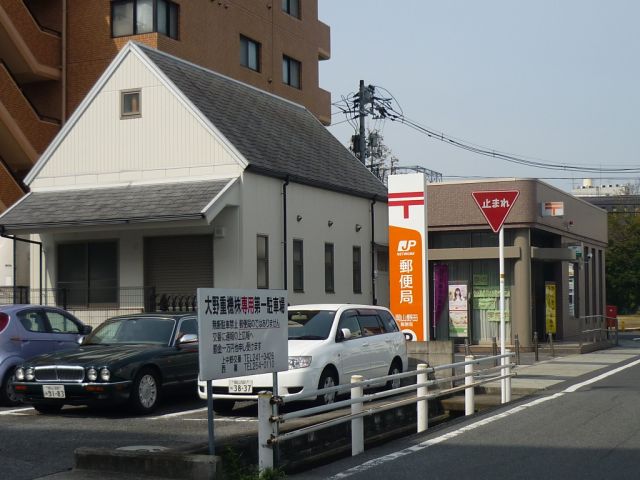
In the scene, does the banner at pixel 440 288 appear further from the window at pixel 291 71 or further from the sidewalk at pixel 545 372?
the window at pixel 291 71

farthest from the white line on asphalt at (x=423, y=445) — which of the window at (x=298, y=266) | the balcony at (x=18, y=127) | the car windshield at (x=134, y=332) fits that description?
the balcony at (x=18, y=127)

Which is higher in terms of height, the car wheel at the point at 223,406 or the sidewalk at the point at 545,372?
the car wheel at the point at 223,406

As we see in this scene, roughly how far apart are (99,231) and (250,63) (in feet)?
49.2

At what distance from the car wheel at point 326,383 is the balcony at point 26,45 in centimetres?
2200

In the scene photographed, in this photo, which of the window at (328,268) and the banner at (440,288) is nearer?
the window at (328,268)

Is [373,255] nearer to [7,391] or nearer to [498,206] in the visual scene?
[498,206]

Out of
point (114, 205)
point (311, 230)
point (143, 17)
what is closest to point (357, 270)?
point (311, 230)

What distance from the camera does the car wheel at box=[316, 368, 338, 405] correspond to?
13.9 meters

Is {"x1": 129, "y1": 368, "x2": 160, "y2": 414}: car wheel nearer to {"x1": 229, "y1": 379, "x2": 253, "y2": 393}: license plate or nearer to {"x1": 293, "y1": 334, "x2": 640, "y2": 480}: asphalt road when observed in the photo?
{"x1": 229, "y1": 379, "x2": 253, "y2": 393}: license plate

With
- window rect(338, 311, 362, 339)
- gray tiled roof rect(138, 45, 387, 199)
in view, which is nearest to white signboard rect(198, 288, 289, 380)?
window rect(338, 311, 362, 339)

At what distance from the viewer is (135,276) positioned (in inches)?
964

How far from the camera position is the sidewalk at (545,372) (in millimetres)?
9125

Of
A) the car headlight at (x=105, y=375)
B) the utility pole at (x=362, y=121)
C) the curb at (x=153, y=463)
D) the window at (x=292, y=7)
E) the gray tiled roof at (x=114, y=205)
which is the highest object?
the window at (x=292, y=7)

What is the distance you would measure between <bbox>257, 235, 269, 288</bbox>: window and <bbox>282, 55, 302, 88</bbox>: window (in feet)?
53.9
